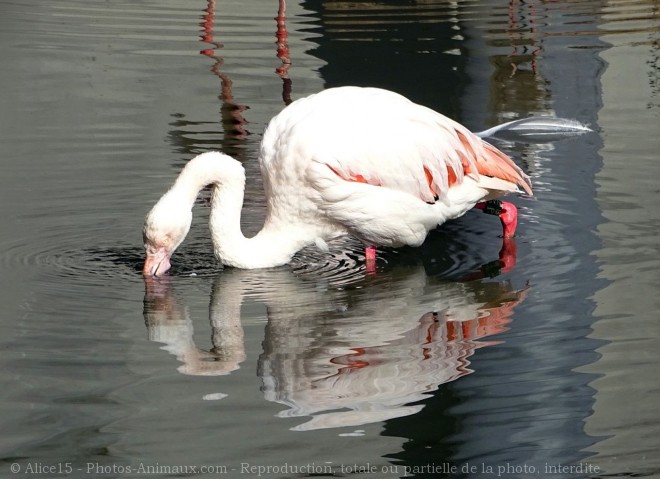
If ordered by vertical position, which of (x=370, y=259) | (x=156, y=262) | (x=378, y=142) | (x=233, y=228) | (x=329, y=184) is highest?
(x=378, y=142)

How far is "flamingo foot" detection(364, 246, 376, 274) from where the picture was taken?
6105 millimetres

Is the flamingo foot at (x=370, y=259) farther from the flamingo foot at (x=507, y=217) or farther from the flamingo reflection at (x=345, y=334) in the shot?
the flamingo foot at (x=507, y=217)

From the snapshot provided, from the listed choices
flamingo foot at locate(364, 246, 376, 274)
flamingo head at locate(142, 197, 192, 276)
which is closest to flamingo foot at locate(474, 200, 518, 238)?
flamingo foot at locate(364, 246, 376, 274)

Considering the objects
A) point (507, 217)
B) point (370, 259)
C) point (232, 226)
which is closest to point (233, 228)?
point (232, 226)

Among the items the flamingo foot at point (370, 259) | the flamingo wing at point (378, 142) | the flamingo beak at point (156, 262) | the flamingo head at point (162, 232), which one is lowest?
the flamingo foot at point (370, 259)

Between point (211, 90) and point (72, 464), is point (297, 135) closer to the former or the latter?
point (72, 464)

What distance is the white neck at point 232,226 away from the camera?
5.88 meters

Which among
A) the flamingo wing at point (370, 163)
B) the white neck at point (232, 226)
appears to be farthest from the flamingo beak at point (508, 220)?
the white neck at point (232, 226)

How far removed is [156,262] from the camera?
577cm

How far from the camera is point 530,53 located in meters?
11.0

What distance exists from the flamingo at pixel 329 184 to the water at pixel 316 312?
0.17 meters

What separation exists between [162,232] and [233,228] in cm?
39

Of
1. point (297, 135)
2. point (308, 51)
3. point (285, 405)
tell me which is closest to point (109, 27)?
point (308, 51)

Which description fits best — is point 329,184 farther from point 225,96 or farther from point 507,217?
point 225,96
